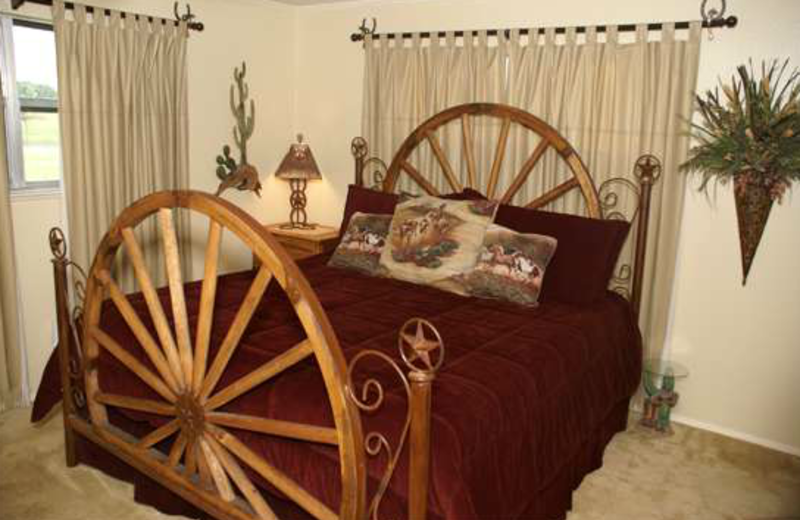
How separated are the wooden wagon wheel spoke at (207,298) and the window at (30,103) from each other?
190 centimetres

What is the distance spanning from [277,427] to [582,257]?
1.80 metres

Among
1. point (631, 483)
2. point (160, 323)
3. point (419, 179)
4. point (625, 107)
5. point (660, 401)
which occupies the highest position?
point (625, 107)

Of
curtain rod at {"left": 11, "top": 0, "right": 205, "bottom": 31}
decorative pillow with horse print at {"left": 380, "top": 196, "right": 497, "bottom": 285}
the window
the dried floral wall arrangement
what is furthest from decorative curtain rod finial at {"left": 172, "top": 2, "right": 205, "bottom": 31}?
the dried floral wall arrangement

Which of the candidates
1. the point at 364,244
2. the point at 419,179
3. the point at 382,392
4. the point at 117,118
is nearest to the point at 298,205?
the point at 419,179

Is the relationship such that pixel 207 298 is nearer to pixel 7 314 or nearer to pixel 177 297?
pixel 177 297

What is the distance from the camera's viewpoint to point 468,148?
3.98 m

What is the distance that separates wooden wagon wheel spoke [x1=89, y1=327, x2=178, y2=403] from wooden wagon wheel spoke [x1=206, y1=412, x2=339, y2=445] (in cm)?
21

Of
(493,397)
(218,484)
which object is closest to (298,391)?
(218,484)

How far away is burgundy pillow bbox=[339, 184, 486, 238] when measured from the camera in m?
3.74

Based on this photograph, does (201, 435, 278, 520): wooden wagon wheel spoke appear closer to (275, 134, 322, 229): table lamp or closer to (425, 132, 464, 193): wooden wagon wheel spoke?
(425, 132, 464, 193): wooden wagon wheel spoke

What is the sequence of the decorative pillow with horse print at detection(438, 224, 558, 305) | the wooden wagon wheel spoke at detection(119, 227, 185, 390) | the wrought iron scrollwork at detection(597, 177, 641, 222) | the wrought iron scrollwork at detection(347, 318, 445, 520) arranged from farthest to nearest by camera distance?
the wrought iron scrollwork at detection(597, 177, 641, 222), the decorative pillow with horse print at detection(438, 224, 558, 305), the wooden wagon wheel spoke at detection(119, 227, 185, 390), the wrought iron scrollwork at detection(347, 318, 445, 520)

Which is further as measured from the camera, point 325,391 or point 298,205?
point 298,205

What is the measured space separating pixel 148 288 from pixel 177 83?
6.72 feet

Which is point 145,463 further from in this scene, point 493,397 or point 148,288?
point 493,397
